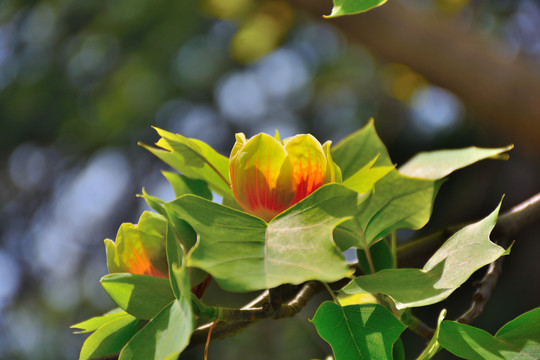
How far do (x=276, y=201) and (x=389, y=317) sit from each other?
61 millimetres

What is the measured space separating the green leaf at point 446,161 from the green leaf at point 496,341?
0.07 metres

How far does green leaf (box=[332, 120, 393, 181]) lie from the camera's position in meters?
0.24

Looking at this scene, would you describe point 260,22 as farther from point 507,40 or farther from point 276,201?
point 276,201

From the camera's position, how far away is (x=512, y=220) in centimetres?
29

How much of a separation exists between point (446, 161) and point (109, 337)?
0.18 metres

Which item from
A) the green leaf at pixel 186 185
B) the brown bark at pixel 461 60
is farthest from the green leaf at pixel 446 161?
the brown bark at pixel 461 60

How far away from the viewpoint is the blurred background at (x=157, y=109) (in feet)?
4.00

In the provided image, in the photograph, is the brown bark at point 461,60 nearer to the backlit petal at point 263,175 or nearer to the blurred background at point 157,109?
the blurred background at point 157,109

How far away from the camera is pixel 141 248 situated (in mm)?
207

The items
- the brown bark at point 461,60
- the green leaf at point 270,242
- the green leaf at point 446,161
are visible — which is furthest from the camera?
the brown bark at point 461,60

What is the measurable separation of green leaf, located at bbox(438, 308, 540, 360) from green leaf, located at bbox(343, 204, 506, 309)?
18 mm

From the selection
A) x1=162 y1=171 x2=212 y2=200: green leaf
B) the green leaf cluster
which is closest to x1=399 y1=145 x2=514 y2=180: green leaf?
the green leaf cluster

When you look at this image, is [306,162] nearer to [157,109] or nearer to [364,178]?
[364,178]

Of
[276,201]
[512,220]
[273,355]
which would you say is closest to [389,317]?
[276,201]
